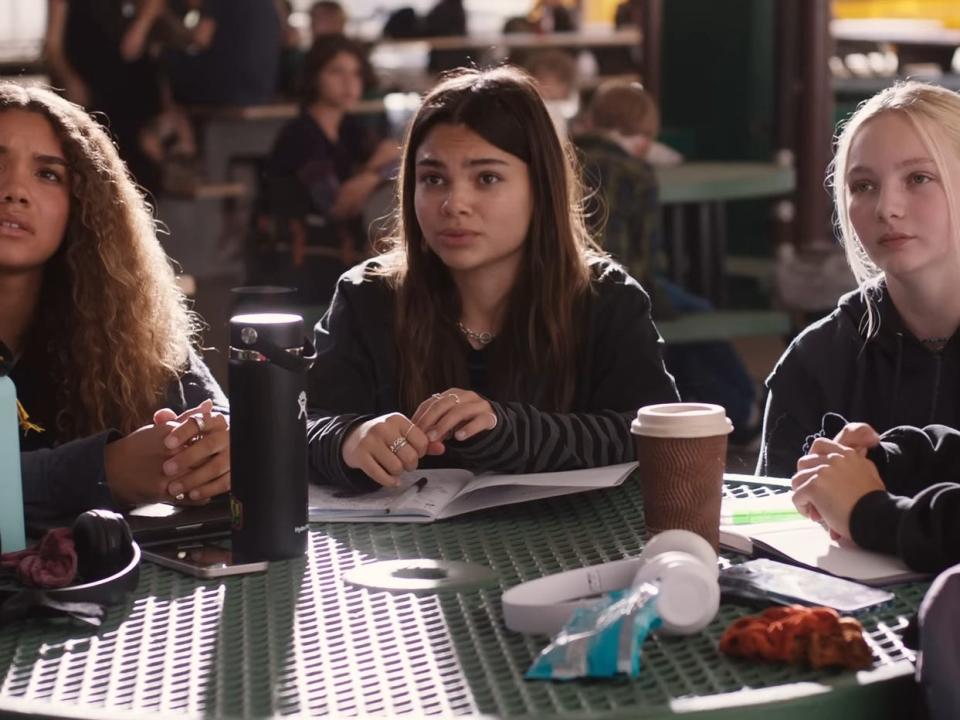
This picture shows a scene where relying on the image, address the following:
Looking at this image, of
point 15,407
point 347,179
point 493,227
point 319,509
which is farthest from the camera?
point 347,179

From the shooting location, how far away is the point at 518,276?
2.07m

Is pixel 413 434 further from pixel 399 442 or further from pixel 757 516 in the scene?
pixel 757 516

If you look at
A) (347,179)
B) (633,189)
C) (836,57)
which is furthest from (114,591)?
(836,57)

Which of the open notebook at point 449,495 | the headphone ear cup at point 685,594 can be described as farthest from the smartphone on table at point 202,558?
the headphone ear cup at point 685,594

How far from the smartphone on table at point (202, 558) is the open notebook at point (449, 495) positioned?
15 cm

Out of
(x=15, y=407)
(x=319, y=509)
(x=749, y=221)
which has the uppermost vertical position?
(x=15, y=407)

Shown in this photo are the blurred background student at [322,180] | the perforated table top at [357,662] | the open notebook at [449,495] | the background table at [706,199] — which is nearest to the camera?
the perforated table top at [357,662]

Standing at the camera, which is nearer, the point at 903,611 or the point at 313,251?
the point at 903,611

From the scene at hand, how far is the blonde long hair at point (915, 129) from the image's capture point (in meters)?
1.83

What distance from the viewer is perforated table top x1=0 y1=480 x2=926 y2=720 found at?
0.94 metres

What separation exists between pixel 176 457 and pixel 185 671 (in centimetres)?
53

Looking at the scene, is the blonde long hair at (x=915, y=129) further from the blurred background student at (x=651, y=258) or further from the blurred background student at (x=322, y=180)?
the blurred background student at (x=322, y=180)

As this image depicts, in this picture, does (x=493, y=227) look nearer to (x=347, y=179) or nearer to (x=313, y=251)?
(x=313, y=251)

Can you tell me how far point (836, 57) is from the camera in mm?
8188
